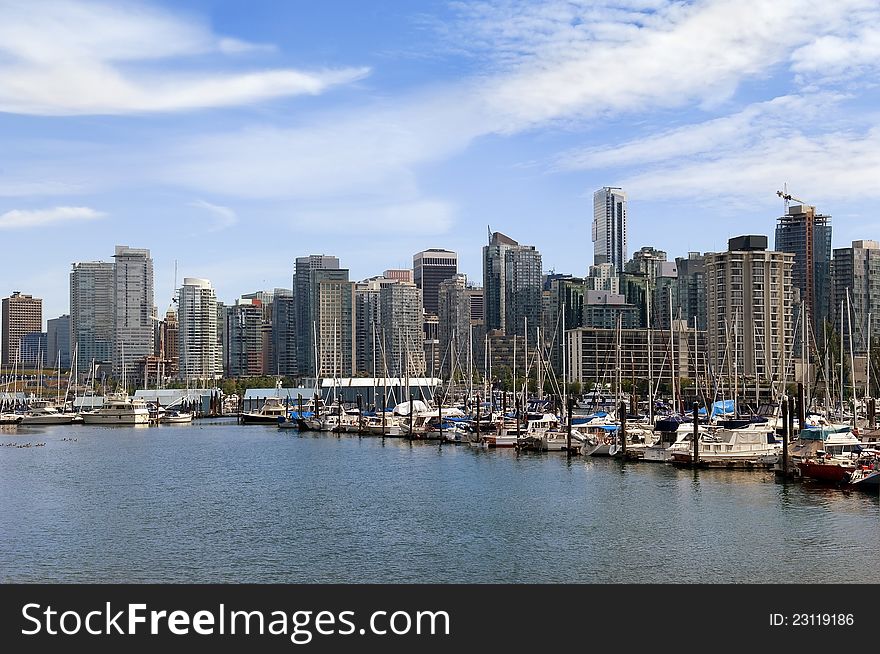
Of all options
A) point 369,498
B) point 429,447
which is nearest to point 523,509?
point 369,498

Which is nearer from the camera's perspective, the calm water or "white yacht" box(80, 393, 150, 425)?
the calm water

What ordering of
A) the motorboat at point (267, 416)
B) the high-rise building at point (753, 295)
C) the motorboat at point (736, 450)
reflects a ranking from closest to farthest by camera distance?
the motorboat at point (736, 450)
the motorboat at point (267, 416)
the high-rise building at point (753, 295)

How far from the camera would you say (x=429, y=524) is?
148ft

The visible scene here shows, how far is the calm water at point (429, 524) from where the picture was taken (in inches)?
1405

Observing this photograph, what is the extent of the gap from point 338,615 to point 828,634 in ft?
37.3

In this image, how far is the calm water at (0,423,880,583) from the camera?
117 ft

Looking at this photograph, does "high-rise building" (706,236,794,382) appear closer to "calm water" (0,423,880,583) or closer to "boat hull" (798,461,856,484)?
"calm water" (0,423,880,583)

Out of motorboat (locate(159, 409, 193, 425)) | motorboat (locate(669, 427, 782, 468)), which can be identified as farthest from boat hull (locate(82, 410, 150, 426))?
motorboat (locate(669, 427, 782, 468))

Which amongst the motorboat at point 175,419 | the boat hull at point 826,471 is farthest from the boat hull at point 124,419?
the boat hull at point 826,471

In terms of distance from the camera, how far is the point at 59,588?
104 ft

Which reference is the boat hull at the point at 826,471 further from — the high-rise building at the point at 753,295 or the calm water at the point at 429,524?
the high-rise building at the point at 753,295

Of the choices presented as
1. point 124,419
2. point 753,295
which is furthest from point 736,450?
point 753,295

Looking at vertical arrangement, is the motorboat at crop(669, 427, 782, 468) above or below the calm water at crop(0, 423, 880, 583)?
above

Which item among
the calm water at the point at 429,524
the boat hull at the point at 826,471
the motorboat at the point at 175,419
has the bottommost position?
the calm water at the point at 429,524
